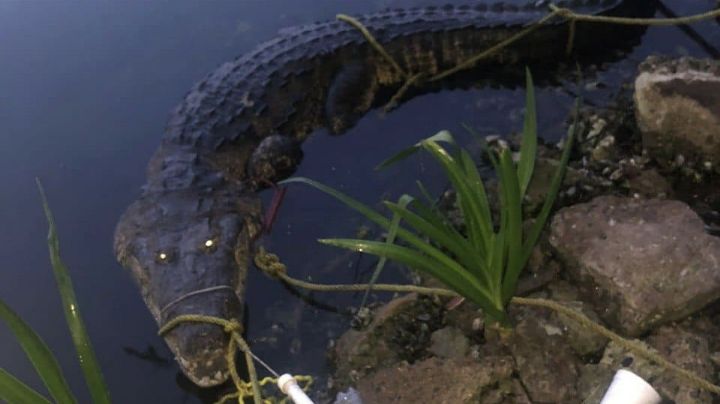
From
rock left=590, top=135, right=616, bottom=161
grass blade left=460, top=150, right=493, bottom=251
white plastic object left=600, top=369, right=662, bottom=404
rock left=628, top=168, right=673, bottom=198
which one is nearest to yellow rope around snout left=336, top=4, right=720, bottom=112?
rock left=590, top=135, right=616, bottom=161

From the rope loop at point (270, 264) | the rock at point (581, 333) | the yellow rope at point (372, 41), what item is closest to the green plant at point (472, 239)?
the rock at point (581, 333)

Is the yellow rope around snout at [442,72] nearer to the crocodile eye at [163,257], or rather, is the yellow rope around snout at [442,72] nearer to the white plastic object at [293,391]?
the crocodile eye at [163,257]

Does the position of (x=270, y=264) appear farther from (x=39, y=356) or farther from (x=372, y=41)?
(x=372, y=41)

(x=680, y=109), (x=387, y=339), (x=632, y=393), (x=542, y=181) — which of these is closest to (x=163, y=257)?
(x=387, y=339)

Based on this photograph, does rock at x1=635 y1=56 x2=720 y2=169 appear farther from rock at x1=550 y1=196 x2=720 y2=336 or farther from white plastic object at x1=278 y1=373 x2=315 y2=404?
white plastic object at x1=278 y1=373 x2=315 y2=404

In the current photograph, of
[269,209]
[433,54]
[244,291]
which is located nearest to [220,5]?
[433,54]

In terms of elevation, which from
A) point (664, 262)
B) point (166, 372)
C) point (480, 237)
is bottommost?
point (166, 372)

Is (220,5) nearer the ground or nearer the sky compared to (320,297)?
nearer the sky

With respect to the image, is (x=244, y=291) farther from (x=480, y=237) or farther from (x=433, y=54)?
(x=433, y=54)
